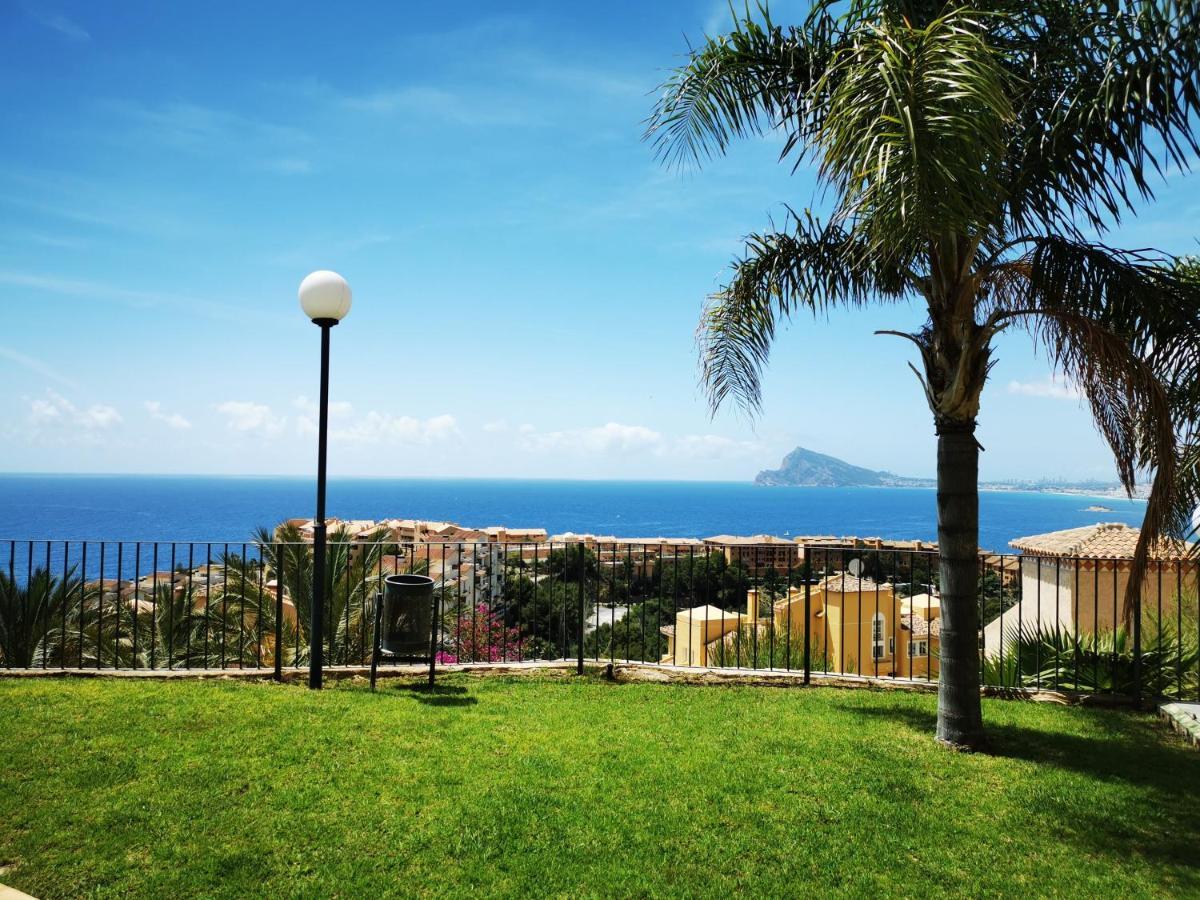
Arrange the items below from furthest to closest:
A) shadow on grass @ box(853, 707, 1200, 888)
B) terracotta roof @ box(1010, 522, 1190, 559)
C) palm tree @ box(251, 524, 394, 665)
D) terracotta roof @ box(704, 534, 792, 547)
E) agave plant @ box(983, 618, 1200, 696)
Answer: terracotta roof @ box(1010, 522, 1190, 559), palm tree @ box(251, 524, 394, 665), terracotta roof @ box(704, 534, 792, 547), agave plant @ box(983, 618, 1200, 696), shadow on grass @ box(853, 707, 1200, 888)

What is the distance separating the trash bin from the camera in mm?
6031

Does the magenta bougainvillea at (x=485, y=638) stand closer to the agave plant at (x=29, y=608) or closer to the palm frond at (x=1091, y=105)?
the agave plant at (x=29, y=608)

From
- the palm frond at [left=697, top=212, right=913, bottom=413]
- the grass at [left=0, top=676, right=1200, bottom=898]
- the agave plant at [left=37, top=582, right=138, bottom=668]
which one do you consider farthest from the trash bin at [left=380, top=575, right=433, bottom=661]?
the agave plant at [left=37, top=582, right=138, bottom=668]

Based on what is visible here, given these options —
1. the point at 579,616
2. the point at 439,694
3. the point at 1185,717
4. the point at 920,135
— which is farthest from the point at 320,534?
the point at 1185,717

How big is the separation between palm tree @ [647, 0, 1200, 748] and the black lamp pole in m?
3.52

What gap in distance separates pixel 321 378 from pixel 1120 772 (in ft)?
22.2

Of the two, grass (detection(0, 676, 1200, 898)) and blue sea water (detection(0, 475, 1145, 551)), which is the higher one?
grass (detection(0, 676, 1200, 898))

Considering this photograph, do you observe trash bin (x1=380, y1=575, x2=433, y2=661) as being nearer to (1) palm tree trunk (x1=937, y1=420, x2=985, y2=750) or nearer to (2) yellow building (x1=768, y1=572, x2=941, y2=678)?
(1) palm tree trunk (x1=937, y1=420, x2=985, y2=750)

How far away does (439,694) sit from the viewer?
19.7 feet

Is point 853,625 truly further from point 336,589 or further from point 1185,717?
point 336,589

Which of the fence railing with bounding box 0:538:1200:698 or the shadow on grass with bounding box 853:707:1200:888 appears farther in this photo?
the fence railing with bounding box 0:538:1200:698

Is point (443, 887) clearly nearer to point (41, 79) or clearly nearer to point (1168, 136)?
point (1168, 136)

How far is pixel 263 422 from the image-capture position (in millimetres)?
75250

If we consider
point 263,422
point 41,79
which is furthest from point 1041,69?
point 263,422
